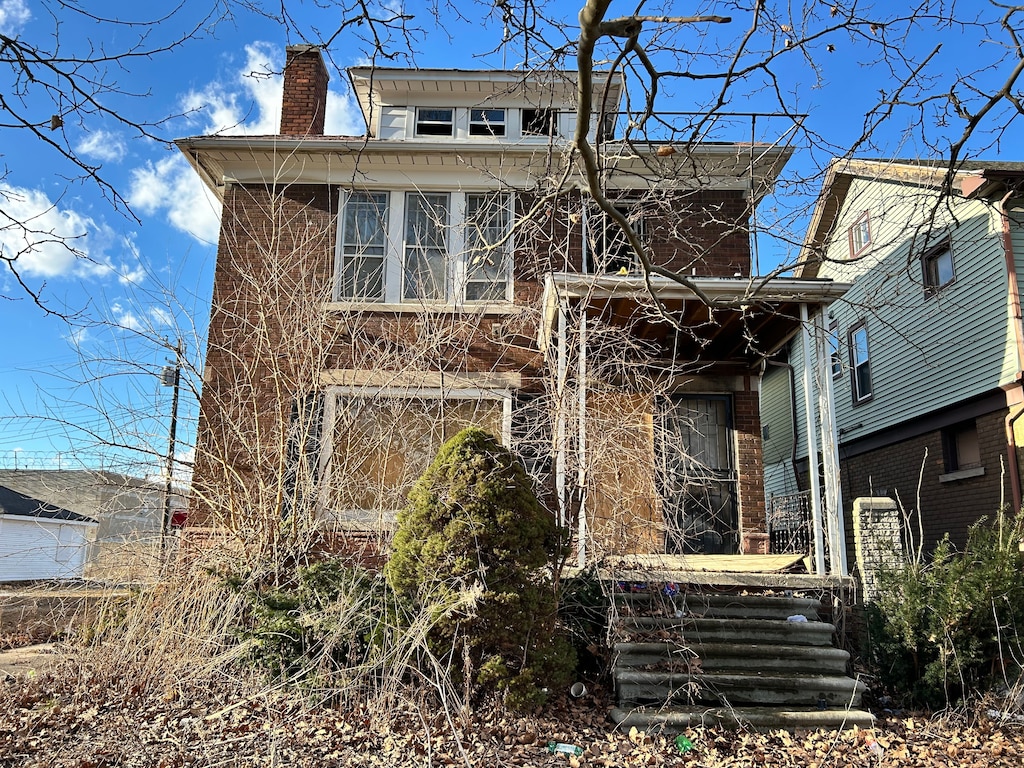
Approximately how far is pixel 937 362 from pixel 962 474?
1.90 m

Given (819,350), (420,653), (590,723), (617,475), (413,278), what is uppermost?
(413,278)

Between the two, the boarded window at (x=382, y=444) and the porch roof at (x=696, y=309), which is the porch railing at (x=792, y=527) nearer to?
the porch roof at (x=696, y=309)

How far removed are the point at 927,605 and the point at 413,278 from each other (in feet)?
23.6

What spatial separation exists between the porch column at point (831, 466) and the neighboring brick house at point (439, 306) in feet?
2.35

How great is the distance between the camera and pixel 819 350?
345 inches

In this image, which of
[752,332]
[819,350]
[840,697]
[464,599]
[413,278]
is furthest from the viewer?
[413,278]

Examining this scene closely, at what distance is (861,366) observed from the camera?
1653 cm

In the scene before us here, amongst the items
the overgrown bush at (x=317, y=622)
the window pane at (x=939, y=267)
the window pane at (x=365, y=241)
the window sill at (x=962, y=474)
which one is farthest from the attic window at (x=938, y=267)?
the overgrown bush at (x=317, y=622)

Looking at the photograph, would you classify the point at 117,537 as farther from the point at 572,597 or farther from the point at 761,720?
the point at 761,720

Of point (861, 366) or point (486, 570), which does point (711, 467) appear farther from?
point (861, 366)

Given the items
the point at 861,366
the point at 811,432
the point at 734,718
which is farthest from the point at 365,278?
the point at 861,366

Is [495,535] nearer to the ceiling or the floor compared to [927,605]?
nearer to the ceiling

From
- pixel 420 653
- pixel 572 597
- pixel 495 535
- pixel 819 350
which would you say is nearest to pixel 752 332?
pixel 819 350

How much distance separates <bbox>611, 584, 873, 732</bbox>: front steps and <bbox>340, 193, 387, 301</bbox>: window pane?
5.85 m
